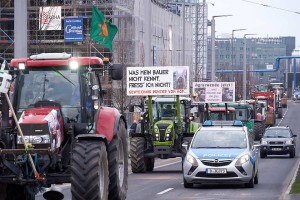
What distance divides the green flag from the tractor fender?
7.34 metres

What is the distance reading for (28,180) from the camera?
12555mm

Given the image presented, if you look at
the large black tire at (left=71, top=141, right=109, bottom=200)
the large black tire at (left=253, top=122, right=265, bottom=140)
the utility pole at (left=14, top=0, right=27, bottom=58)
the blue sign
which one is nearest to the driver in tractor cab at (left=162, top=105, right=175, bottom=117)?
the utility pole at (left=14, top=0, right=27, bottom=58)

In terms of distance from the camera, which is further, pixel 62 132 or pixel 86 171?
pixel 62 132

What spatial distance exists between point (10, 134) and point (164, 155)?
16.6 m

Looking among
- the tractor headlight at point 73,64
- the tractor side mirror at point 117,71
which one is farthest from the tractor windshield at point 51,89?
the tractor side mirror at point 117,71

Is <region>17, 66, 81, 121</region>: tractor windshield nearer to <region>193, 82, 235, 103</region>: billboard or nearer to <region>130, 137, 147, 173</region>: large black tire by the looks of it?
<region>130, 137, 147, 173</region>: large black tire

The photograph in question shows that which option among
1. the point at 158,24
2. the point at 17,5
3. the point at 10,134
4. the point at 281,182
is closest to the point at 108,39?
the point at 17,5

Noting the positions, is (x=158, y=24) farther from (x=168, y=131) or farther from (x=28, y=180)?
(x=28, y=180)

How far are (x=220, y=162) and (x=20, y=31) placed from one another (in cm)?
621

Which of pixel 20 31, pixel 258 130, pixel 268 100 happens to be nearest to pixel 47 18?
pixel 20 31

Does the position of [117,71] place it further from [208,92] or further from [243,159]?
[208,92]

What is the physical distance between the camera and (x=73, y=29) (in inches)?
2066

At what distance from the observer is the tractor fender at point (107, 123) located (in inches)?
562

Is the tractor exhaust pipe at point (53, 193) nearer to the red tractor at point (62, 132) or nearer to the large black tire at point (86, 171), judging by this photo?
the red tractor at point (62, 132)
